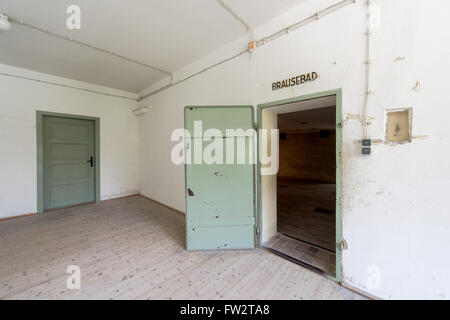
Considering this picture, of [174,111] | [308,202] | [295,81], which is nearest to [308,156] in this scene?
[308,202]

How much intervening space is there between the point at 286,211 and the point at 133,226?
3.10 meters

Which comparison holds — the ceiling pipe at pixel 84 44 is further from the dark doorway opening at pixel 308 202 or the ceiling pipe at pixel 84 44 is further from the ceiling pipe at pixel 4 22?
the dark doorway opening at pixel 308 202

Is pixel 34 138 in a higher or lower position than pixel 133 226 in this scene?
higher

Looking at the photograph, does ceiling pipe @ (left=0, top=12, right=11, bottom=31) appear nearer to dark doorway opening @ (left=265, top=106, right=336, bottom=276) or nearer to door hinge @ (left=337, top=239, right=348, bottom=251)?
dark doorway opening @ (left=265, top=106, right=336, bottom=276)

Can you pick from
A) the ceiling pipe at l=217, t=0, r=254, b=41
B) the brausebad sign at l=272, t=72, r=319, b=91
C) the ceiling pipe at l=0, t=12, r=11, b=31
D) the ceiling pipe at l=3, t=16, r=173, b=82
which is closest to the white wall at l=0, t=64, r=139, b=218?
the ceiling pipe at l=3, t=16, r=173, b=82

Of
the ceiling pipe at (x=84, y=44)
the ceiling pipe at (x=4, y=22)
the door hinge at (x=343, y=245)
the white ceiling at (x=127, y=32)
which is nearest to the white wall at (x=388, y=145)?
the door hinge at (x=343, y=245)

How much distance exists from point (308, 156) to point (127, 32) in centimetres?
847

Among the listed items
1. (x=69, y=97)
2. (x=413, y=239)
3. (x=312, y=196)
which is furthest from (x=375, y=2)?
(x=69, y=97)

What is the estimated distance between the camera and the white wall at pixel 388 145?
130 cm

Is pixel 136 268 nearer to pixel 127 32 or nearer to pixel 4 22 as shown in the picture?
pixel 127 32

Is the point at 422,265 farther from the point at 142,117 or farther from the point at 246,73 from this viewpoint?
the point at 142,117

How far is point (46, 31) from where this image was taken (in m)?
2.35

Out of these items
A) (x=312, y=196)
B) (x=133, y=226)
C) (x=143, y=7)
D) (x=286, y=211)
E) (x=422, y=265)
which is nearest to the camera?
(x=422, y=265)

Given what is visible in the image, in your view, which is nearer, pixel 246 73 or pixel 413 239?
pixel 413 239
